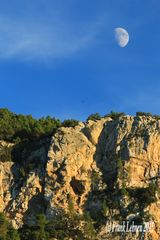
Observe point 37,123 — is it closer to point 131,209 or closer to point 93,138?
point 93,138

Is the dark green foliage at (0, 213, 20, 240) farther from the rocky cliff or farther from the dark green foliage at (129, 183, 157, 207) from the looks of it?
the dark green foliage at (129, 183, 157, 207)

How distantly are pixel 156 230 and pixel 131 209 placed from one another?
156 inches

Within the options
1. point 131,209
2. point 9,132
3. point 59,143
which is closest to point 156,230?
point 131,209

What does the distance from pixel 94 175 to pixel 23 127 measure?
668 inches

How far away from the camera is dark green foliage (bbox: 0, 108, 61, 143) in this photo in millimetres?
96875

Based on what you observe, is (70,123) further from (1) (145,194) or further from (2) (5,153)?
(1) (145,194)

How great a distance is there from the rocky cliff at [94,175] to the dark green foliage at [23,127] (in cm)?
427

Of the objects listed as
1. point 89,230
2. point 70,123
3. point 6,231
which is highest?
point 70,123

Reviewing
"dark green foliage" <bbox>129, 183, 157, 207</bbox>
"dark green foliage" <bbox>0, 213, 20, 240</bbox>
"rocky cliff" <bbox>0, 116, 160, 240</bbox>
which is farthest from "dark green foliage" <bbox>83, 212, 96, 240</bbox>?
"dark green foliage" <bbox>0, 213, 20, 240</bbox>

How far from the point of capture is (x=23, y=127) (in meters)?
100

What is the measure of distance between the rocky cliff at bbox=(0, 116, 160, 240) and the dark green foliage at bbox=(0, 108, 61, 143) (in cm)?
427

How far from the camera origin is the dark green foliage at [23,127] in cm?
9688

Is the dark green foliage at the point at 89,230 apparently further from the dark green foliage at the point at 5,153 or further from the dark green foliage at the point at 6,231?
the dark green foliage at the point at 5,153

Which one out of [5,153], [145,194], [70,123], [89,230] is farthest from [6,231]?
[70,123]
